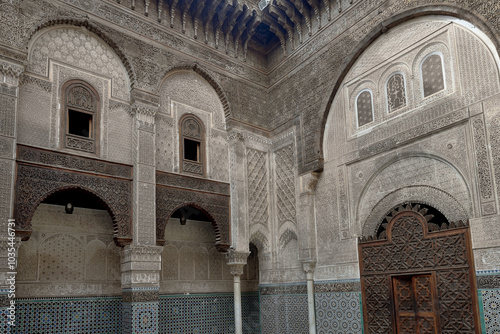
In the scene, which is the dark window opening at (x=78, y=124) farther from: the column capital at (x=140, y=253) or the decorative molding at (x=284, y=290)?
the decorative molding at (x=284, y=290)

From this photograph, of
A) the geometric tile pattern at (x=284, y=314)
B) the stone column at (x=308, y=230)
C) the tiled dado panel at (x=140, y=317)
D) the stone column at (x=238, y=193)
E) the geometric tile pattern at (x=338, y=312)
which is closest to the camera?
the tiled dado panel at (x=140, y=317)

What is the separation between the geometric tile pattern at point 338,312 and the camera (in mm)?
6477

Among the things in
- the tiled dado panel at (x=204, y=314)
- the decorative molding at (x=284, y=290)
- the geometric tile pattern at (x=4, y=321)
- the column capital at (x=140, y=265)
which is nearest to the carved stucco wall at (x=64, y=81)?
the column capital at (x=140, y=265)

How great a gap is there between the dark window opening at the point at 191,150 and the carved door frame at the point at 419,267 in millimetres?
3247

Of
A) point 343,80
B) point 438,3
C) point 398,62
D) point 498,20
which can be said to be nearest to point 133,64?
point 343,80

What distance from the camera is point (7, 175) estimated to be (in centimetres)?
532

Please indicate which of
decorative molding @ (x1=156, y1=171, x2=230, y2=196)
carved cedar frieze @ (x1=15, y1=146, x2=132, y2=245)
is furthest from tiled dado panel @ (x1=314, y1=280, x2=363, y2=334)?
carved cedar frieze @ (x1=15, y1=146, x2=132, y2=245)

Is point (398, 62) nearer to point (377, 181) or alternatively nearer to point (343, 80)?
point (343, 80)

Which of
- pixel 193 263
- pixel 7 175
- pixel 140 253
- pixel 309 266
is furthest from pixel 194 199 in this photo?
pixel 7 175

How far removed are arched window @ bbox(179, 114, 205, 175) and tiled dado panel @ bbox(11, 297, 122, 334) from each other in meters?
2.54

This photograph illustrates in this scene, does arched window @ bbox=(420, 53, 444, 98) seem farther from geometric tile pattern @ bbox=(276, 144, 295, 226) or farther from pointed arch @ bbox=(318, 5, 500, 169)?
geometric tile pattern @ bbox=(276, 144, 295, 226)

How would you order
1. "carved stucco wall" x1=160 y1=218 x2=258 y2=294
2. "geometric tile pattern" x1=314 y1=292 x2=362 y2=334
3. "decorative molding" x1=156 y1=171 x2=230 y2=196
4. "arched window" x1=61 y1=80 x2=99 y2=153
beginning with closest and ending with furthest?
"arched window" x1=61 y1=80 x2=99 y2=153 → "geometric tile pattern" x1=314 y1=292 x2=362 y2=334 → "decorative molding" x1=156 y1=171 x2=230 y2=196 → "carved stucco wall" x1=160 y1=218 x2=258 y2=294

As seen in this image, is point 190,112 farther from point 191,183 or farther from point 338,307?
point 338,307

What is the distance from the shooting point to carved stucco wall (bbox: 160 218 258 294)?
7.98 metres
